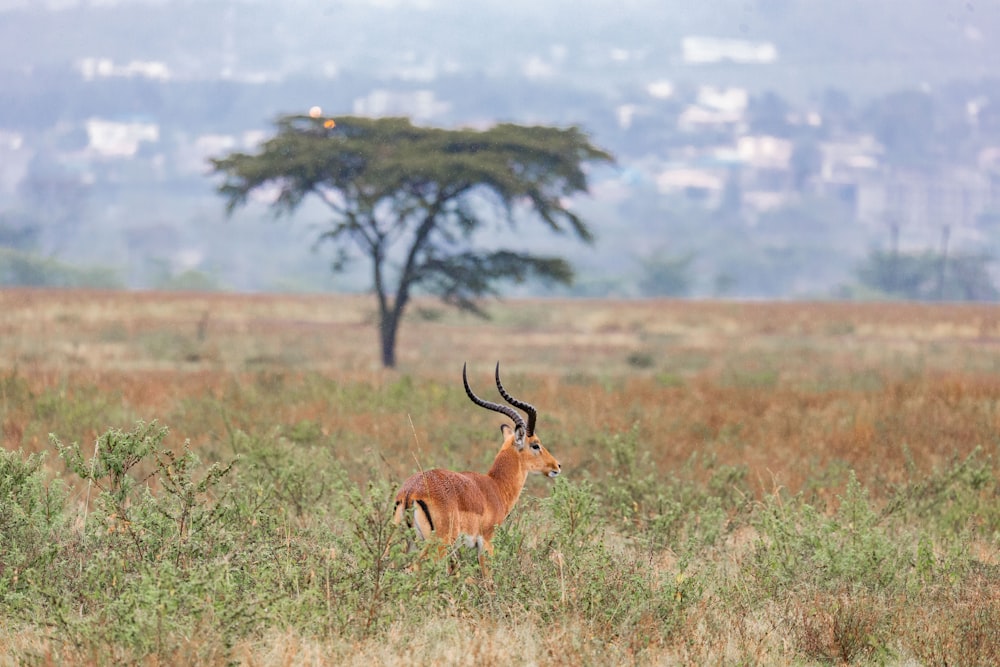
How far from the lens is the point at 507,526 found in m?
7.61

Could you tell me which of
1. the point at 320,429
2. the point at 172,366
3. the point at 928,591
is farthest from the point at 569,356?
the point at 928,591

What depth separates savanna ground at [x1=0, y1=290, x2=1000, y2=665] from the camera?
6477 mm

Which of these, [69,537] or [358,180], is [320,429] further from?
[358,180]

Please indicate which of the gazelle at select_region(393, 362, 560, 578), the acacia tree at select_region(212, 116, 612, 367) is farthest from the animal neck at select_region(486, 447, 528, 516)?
the acacia tree at select_region(212, 116, 612, 367)

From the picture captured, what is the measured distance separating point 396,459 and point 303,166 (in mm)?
20023

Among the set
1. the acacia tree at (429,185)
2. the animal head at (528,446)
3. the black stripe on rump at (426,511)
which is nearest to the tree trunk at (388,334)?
the acacia tree at (429,185)

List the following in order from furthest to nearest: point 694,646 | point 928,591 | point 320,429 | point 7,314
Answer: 1. point 7,314
2. point 320,429
3. point 928,591
4. point 694,646

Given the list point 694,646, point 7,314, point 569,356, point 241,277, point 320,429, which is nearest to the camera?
point 694,646

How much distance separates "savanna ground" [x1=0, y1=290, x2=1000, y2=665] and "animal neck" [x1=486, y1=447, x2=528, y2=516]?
207 millimetres

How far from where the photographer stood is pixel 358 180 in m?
31.9

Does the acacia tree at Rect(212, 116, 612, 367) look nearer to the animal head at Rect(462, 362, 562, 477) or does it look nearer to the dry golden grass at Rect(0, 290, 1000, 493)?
the dry golden grass at Rect(0, 290, 1000, 493)

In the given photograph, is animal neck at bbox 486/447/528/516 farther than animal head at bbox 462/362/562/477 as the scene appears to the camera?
No

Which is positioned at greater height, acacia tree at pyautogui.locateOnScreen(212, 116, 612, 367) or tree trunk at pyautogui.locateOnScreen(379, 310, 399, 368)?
acacia tree at pyautogui.locateOnScreen(212, 116, 612, 367)

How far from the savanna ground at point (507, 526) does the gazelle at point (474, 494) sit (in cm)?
18
